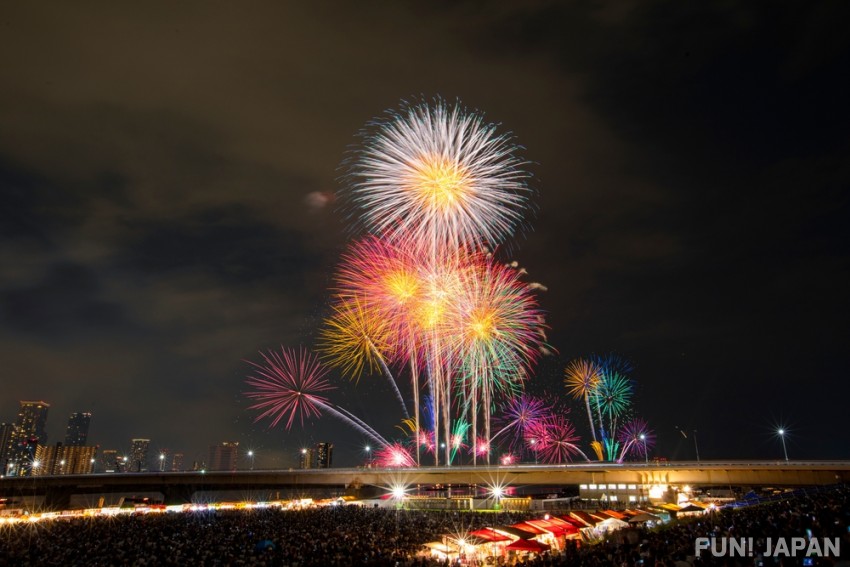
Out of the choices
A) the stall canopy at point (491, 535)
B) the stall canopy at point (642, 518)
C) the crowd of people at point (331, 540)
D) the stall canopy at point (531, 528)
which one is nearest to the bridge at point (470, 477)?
the stall canopy at point (642, 518)

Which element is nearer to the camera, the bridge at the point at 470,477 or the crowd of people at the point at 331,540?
the crowd of people at the point at 331,540

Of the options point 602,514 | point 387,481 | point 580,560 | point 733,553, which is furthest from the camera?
point 387,481

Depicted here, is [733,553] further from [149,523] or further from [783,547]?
[149,523]

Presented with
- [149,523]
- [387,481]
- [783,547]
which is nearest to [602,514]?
[783,547]

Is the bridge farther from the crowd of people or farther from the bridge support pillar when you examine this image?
the crowd of people

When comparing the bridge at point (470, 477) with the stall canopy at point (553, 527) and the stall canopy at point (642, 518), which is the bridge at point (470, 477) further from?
the stall canopy at point (553, 527)

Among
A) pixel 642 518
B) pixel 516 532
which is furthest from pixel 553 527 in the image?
pixel 642 518

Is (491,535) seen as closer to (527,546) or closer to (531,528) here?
(527,546)

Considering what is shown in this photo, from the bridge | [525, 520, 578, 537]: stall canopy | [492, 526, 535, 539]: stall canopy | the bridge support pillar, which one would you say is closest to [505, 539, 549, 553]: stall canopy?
[492, 526, 535, 539]: stall canopy

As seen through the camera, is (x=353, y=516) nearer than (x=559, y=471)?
Yes
